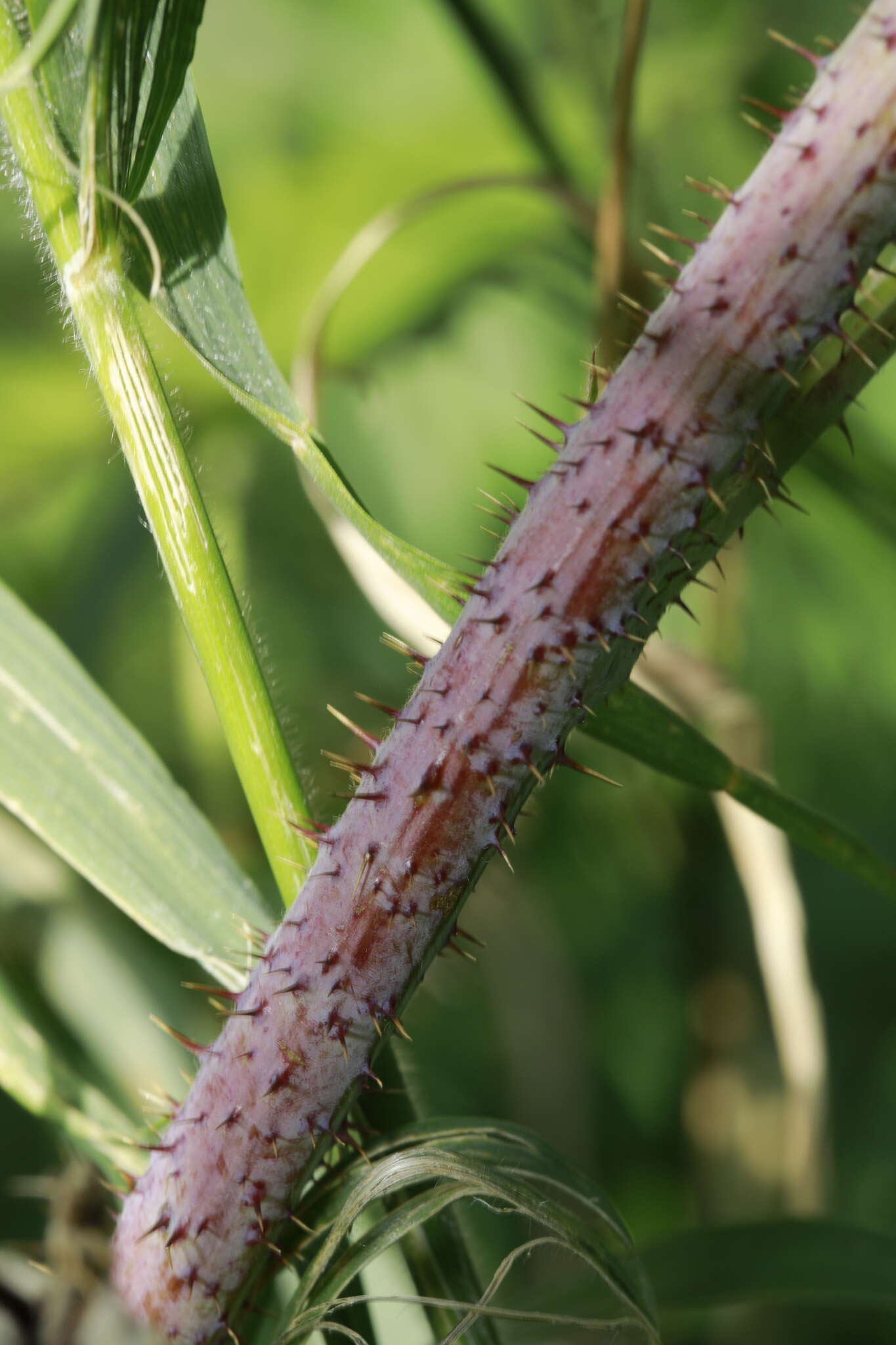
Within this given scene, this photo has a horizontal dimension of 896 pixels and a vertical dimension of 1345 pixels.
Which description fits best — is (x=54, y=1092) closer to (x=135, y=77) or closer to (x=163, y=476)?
(x=163, y=476)

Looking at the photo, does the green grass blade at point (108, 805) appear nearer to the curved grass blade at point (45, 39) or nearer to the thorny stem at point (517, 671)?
the thorny stem at point (517, 671)

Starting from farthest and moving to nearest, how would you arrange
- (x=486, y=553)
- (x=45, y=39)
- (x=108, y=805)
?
(x=486, y=553), (x=108, y=805), (x=45, y=39)

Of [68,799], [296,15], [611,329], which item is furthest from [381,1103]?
[296,15]

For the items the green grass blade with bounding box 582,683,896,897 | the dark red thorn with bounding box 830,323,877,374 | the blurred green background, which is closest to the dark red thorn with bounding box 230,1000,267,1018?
the green grass blade with bounding box 582,683,896,897

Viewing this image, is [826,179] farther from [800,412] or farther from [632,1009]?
[632,1009]

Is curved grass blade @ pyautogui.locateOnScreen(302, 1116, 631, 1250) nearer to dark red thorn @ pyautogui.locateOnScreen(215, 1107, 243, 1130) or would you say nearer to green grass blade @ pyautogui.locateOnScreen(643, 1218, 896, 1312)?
dark red thorn @ pyautogui.locateOnScreen(215, 1107, 243, 1130)

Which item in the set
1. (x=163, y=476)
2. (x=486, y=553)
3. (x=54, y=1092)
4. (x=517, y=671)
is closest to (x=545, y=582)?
(x=517, y=671)
